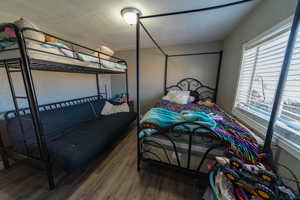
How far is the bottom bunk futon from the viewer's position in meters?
1.22

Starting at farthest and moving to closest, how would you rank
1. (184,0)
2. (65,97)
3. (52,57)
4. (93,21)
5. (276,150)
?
(65,97) → (93,21) → (184,0) → (52,57) → (276,150)

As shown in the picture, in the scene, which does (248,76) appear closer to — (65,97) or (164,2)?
(164,2)

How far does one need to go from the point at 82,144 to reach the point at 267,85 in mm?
2441

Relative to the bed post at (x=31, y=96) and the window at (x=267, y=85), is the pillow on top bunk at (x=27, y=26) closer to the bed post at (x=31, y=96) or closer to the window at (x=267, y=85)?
the bed post at (x=31, y=96)

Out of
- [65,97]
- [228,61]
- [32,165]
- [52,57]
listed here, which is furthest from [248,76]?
[65,97]

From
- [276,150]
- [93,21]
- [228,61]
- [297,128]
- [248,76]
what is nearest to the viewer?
[297,128]

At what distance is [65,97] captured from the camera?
8.00 ft

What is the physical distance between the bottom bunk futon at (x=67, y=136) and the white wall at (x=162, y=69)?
1643mm

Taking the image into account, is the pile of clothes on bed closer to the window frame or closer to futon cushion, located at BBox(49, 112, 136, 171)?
the window frame

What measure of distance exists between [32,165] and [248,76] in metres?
3.32

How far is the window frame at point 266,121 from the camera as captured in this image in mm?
867

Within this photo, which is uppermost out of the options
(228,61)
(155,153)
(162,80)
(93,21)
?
(93,21)

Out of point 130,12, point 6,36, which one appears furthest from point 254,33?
point 6,36

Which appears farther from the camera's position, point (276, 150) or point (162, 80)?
point (162, 80)
